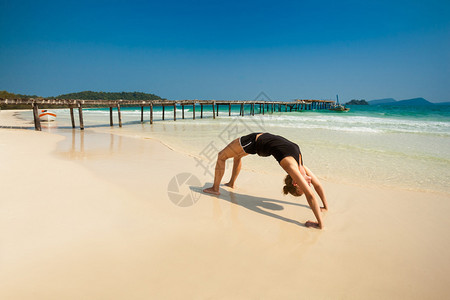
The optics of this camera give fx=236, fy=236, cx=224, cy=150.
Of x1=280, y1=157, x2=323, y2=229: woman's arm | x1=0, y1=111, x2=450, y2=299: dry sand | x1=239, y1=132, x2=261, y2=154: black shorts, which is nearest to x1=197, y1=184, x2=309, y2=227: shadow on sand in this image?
x1=0, y1=111, x2=450, y2=299: dry sand

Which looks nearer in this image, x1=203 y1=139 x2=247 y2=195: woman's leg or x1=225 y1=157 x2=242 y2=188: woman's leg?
x1=203 y1=139 x2=247 y2=195: woman's leg

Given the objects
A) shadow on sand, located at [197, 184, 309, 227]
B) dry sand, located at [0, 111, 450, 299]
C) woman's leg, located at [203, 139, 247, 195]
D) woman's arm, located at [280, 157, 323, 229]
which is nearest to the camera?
dry sand, located at [0, 111, 450, 299]

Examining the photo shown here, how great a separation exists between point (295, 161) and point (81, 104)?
16.6 metres

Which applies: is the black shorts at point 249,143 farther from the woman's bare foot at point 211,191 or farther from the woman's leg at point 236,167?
the woman's bare foot at point 211,191

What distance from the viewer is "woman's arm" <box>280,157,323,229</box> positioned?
2713 millimetres

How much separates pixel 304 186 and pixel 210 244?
125 cm

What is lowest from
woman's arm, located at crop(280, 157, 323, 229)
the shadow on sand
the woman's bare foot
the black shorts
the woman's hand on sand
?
the woman's hand on sand

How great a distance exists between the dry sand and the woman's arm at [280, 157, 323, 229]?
0.40ft

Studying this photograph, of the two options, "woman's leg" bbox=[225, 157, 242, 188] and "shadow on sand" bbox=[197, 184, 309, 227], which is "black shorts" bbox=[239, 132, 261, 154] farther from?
"shadow on sand" bbox=[197, 184, 309, 227]

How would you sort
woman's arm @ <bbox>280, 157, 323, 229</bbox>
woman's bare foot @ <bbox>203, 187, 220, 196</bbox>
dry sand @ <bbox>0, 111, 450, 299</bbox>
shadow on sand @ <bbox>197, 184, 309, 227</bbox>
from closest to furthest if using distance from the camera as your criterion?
dry sand @ <bbox>0, 111, 450, 299</bbox>
woman's arm @ <bbox>280, 157, 323, 229</bbox>
shadow on sand @ <bbox>197, 184, 309, 227</bbox>
woman's bare foot @ <bbox>203, 187, 220, 196</bbox>

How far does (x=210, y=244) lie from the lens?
2.34m

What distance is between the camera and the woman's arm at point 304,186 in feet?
8.90

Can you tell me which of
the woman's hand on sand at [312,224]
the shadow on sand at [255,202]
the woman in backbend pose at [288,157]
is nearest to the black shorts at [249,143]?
the woman in backbend pose at [288,157]

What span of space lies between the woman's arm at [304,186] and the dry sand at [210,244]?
12 cm
